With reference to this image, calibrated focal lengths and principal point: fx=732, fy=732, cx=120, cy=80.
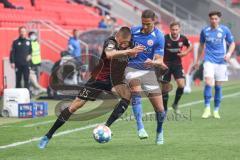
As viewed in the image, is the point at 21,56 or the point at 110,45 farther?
the point at 21,56

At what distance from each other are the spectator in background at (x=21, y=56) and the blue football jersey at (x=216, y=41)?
20.4 feet

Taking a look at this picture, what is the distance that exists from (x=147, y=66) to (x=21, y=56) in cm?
911

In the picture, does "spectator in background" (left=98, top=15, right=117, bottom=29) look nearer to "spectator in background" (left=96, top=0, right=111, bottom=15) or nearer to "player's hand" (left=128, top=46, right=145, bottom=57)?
"spectator in background" (left=96, top=0, right=111, bottom=15)

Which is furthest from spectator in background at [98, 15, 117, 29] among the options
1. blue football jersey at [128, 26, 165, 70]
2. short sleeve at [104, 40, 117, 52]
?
short sleeve at [104, 40, 117, 52]

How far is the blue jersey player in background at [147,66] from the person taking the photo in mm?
10438

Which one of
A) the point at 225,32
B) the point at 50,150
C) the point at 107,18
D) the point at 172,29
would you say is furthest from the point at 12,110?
the point at 107,18

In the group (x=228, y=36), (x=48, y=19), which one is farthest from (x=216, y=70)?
(x=48, y=19)

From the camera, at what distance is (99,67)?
1041 cm

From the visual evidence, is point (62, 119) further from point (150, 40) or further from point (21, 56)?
point (21, 56)

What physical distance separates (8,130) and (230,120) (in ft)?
13.8

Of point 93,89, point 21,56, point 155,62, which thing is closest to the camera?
point 93,89

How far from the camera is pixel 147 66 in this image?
10.8 metres

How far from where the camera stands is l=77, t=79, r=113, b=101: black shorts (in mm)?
10133

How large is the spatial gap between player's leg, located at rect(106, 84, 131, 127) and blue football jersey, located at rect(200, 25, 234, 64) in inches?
152
